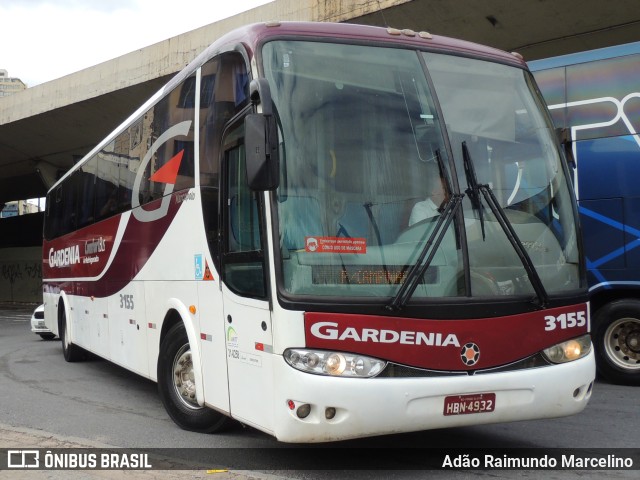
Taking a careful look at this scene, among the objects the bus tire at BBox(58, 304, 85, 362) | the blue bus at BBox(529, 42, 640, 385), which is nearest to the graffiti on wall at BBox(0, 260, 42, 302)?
the bus tire at BBox(58, 304, 85, 362)

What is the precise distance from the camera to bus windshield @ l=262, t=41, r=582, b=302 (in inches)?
187

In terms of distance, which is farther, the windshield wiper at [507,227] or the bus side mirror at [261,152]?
the windshield wiper at [507,227]

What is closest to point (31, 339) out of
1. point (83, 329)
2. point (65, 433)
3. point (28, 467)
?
point (83, 329)

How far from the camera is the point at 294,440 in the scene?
4.58 metres

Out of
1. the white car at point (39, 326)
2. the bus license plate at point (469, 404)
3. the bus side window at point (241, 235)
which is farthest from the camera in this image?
the white car at point (39, 326)

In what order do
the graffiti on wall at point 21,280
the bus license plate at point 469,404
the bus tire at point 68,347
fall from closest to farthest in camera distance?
the bus license plate at point 469,404 → the bus tire at point 68,347 → the graffiti on wall at point 21,280

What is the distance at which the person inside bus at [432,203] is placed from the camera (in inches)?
193

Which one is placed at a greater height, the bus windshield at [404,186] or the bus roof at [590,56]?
the bus roof at [590,56]

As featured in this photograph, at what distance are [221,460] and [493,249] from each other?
260cm

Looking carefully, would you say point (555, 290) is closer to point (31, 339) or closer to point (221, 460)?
point (221, 460)

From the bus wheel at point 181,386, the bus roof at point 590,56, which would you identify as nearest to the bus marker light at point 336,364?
the bus wheel at point 181,386

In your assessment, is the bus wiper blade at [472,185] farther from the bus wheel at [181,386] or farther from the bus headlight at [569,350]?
the bus wheel at [181,386]

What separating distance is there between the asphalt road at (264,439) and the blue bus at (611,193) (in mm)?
674

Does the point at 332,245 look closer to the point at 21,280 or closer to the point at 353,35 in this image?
the point at 353,35
